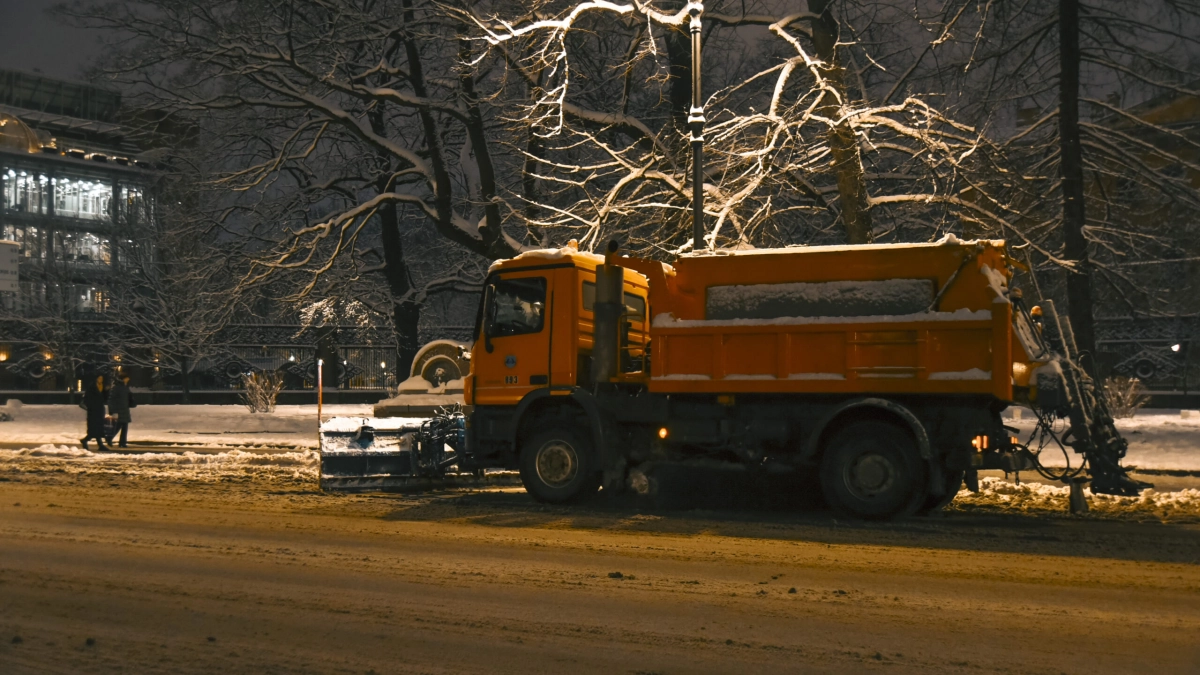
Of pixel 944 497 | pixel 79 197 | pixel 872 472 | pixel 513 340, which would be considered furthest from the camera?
pixel 79 197

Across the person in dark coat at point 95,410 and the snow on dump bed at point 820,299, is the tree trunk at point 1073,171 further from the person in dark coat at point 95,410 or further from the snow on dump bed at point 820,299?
the person in dark coat at point 95,410

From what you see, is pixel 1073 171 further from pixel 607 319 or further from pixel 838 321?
pixel 607 319

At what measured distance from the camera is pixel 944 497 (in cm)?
1177

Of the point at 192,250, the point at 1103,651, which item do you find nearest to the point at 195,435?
the point at 192,250

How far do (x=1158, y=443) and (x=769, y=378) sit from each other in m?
12.1

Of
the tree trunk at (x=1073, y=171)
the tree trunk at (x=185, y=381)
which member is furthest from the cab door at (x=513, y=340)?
the tree trunk at (x=185, y=381)

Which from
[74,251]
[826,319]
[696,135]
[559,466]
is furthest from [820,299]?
[74,251]

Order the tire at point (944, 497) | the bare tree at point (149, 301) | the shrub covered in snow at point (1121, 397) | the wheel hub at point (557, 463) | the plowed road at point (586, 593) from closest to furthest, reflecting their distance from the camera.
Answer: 1. the plowed road at point (586, 593)
2. the tire at point (944, 497)
3. the wheel hub at point (557, 463)
4. the shrub covered in snow at point (1121, 397)
5. the bare tree at point (149, 301)

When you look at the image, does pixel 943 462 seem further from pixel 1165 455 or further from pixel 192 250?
pixel 192 250

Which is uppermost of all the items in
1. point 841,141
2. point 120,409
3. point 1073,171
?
point 841,141

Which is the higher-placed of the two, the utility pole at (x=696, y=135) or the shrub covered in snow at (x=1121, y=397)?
the utility pole at (x=696, y=135)

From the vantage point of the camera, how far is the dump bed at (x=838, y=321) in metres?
10.8

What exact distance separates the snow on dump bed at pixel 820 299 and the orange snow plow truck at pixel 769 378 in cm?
2

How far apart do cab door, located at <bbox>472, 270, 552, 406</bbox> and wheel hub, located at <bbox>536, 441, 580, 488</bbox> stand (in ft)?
2.36
